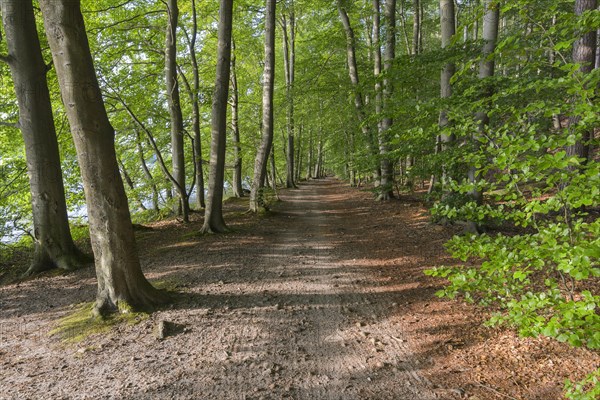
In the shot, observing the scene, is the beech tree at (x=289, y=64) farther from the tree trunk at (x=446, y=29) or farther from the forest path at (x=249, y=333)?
the forest path at (x=249, y=333)

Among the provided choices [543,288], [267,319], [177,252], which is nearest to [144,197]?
[177,252]

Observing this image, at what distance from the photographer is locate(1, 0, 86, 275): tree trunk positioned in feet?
22.0

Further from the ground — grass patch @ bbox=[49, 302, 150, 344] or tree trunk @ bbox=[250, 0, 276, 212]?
tree trunk @ bbox=[250, 0, 276, 212]

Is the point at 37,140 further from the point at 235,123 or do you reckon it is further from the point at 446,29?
the point at 235,123

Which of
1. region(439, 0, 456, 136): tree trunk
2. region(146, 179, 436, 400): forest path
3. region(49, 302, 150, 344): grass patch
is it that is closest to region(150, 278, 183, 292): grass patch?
region(146, 179, 436, 400): forest path

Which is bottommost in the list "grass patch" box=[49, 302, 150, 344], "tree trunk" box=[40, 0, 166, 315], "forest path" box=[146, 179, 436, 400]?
"forest path" box=[146, 179, 436, 400]

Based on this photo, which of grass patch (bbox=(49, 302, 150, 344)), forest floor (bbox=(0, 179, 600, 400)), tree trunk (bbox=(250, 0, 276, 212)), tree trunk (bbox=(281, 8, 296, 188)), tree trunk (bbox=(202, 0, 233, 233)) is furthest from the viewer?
tree trunk (bbox=(281, 8, 296, 188))

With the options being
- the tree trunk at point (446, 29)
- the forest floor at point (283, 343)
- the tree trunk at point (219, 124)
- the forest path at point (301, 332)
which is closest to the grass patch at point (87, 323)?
the forest floor at point (283, 343)

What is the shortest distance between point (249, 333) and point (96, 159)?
9.40 feet

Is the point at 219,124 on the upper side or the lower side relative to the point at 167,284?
upper

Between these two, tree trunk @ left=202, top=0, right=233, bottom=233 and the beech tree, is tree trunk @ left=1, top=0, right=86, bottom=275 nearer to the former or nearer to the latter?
tree trunk @ left=202, top=0, right=233, bottom=233

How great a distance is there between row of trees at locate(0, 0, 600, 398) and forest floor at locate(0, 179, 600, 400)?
0.50 m

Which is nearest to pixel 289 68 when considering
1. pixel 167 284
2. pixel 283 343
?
pixel 167 284

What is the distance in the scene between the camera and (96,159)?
427 centimetres
